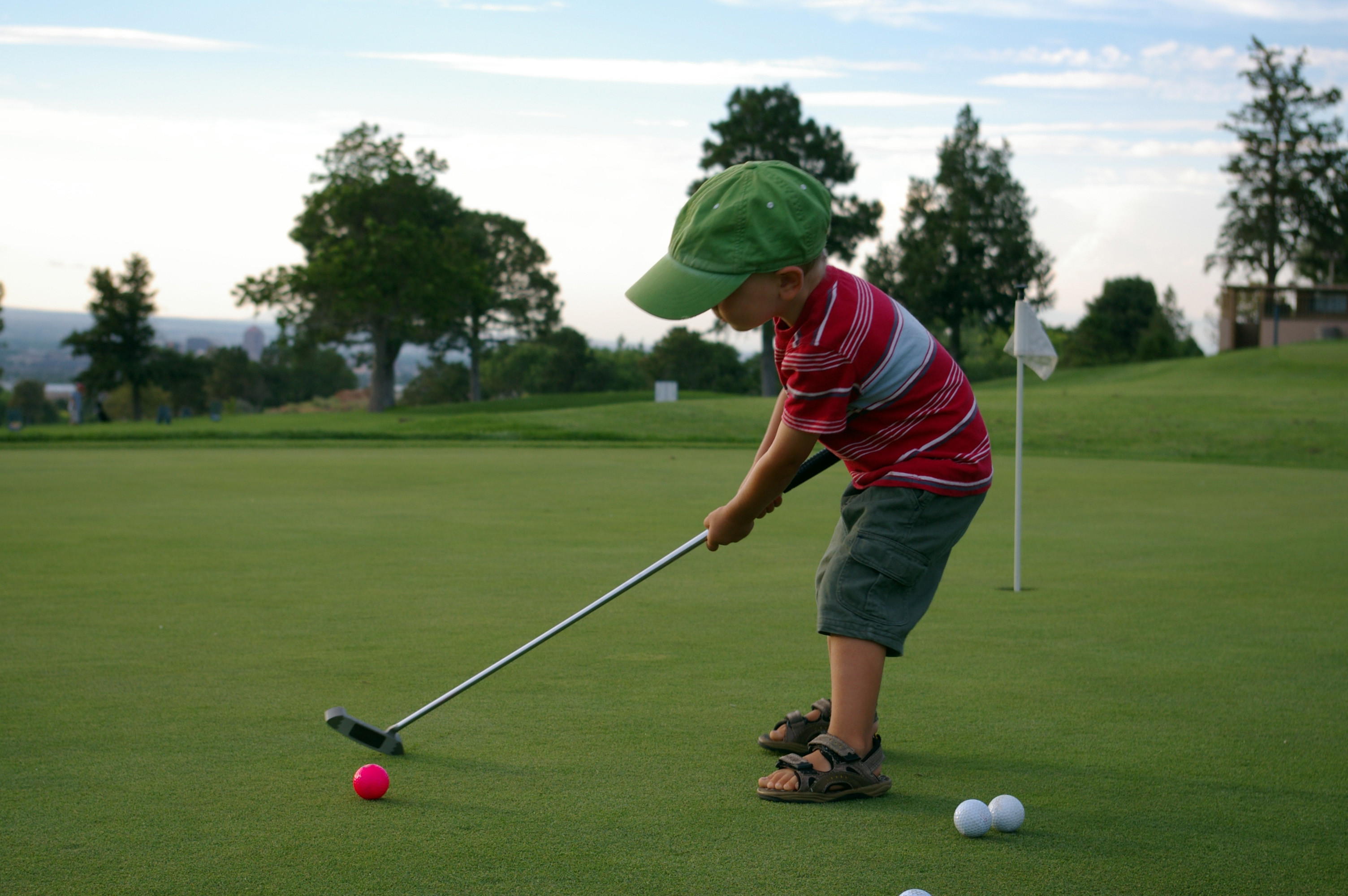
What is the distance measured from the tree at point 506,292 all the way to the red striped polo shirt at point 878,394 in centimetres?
5857

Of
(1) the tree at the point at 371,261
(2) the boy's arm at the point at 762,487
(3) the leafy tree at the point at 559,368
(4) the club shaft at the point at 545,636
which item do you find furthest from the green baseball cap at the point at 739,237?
(3) the leafy tree at the point at 559,368

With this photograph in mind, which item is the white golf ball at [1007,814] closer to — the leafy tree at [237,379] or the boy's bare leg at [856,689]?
the boy's bare leg at [856,689]

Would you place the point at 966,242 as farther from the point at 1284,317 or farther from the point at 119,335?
the point at 119,335

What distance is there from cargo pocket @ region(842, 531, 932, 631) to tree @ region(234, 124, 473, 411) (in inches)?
1665

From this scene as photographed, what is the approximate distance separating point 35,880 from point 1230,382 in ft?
129

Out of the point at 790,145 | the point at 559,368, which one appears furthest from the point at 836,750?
the point at 559,368

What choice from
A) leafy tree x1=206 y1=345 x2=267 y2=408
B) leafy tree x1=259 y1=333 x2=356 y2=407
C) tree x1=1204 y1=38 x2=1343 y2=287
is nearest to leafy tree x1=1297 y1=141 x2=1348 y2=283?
tree x1=1204 y1=38 x2=1343 y2=287

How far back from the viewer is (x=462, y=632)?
480 centimetres

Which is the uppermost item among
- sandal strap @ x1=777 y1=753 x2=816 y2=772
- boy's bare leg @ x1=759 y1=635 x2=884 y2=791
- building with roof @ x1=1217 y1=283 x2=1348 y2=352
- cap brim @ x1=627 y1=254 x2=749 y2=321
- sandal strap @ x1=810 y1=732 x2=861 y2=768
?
building with roof @ x1=1217 y1=283 x2=1348 y2=352

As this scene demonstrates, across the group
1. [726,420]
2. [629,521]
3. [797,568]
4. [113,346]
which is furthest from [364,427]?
[113,346]

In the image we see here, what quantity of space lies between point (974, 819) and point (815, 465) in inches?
44.4

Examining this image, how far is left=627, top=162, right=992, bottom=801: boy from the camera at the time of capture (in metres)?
2.90

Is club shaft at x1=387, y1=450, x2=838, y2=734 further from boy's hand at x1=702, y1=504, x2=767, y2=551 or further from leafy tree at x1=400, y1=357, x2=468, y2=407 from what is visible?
leafy tree at x1=400, y1=357, x2=468, y2=407

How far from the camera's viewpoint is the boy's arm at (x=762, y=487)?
292 centimetres
